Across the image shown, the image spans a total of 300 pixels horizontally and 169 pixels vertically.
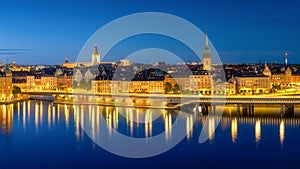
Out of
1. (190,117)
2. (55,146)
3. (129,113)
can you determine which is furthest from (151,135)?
(129,113)

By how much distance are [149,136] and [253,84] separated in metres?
10.9

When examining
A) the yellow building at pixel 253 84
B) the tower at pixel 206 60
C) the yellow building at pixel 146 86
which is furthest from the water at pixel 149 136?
the tower at pixel 206 60

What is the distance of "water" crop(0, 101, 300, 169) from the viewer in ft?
22.0

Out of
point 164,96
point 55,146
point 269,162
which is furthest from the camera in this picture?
point 164,96

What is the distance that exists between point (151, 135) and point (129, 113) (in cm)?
337

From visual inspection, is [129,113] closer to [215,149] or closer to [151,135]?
[151,135]

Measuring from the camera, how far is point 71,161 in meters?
6.77

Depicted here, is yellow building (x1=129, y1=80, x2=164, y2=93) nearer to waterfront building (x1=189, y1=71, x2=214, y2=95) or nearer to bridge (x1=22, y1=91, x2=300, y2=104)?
waterfront building (x1=189, y1=71, x2=214, y2=95)

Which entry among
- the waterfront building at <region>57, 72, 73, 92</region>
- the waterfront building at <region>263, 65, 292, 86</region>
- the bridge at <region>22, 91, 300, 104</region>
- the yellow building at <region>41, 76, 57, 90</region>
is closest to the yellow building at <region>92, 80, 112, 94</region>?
the waterfront building at <region>57, 72, 73, 92</region>

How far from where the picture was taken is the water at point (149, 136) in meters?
6.70

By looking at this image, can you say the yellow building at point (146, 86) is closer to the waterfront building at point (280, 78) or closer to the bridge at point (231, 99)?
the bridge at point (231, 99)

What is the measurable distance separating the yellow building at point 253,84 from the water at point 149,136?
7542mm

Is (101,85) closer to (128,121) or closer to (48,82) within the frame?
(48,82)

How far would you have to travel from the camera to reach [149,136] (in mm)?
8570
